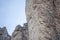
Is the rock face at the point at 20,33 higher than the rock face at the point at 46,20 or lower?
lower

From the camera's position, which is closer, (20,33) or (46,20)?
(46,20)

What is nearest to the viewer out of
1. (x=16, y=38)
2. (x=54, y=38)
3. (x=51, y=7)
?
(x=54, y=38)

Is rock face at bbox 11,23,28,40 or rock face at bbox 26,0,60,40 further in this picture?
rock face at bbox 11,23,28,40

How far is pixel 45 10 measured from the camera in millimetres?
6520

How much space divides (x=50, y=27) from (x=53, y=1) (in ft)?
4.59

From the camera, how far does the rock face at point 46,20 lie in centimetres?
617

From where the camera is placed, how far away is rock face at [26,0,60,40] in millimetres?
6166

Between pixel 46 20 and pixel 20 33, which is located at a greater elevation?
pixel 46 20

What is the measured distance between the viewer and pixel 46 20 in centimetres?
638

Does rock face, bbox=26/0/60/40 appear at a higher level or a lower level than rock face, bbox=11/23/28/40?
higher

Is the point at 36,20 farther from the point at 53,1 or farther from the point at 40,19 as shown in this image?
the point at 53,1

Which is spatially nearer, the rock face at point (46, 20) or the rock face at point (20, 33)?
the rock face at point (46, 20)

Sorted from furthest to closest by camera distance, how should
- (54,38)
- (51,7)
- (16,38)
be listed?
(16,38), (51,7), (54,38)

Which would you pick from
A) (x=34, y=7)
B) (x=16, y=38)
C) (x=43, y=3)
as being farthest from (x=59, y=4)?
(x=16, y=38)
